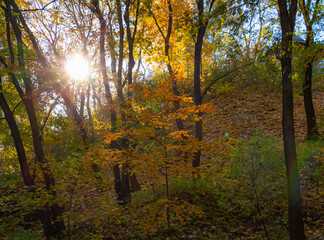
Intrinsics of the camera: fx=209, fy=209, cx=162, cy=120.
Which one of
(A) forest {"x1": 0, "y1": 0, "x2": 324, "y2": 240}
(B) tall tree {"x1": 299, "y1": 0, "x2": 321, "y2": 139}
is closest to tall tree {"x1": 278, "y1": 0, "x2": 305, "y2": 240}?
(A) forest {"x1": 0, "y1": 0, "x2": 324, "y2": 240}

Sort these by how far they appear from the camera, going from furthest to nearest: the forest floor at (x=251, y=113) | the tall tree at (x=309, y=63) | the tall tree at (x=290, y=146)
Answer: the forest floor at (x=251, y=113) < the tall tree at (x=309, y=63) < the tall tree at (x=290, y=146)

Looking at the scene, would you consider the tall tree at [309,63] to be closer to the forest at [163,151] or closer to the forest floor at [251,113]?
the forest at [163,151]

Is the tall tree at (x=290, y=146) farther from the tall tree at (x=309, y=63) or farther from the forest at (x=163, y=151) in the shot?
the tall tree at (x=309, y=63)

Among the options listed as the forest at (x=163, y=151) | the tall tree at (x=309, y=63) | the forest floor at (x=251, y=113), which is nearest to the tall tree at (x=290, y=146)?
the forest at (x=163, y=151)

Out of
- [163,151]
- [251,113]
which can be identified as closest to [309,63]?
[251,113]

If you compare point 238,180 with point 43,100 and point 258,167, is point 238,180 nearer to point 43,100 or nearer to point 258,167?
point 258,167

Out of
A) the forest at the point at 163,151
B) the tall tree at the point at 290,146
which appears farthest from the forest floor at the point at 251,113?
the tall tree at the point at 290,146

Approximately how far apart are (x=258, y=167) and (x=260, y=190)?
1.60 ft

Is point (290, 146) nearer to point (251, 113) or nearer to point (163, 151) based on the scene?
point (163, 151)

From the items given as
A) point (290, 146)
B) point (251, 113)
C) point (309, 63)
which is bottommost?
point (290, 146)

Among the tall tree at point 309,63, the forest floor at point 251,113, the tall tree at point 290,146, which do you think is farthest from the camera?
the forest floor at point 251,113

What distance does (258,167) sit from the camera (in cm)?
436

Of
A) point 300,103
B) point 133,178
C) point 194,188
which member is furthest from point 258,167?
point 300,103

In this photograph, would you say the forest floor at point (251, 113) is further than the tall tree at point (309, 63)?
Yes
